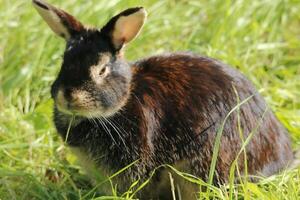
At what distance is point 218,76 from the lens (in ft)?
18.2

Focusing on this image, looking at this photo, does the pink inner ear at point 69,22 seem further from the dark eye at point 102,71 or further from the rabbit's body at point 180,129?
the rabbit's body at point 180,129

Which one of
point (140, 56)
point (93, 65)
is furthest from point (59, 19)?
point (140, 56)

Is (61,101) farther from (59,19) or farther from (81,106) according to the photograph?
(59,19)

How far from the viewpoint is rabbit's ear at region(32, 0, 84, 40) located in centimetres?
533

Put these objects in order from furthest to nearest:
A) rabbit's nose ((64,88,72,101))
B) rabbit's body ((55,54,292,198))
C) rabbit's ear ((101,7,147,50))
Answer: rabbit's body ((55,54,292,198)) → rabbit's ear ((101,7,147,50)) → rabbit's nose ((64,88,72,101))

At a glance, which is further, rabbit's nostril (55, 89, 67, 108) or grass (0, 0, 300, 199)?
grass (0, 0, 300, 199)

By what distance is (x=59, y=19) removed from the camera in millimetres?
5359

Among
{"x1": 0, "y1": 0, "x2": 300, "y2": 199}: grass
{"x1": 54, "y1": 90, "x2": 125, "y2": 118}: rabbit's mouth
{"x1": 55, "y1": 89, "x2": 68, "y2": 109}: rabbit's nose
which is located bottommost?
{"x1": 0, "y1": 0, "x2": 300, "y2": 199}: grass

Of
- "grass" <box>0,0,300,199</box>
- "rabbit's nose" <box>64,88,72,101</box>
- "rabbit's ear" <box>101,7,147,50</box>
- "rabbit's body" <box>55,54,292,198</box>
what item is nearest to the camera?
"rabbit's nose" <box>64,88,72,101</box>

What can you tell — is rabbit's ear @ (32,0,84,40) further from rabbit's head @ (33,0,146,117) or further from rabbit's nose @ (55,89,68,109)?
rabbit's nose @ (55,89,68,109)

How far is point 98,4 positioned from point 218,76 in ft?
6.06

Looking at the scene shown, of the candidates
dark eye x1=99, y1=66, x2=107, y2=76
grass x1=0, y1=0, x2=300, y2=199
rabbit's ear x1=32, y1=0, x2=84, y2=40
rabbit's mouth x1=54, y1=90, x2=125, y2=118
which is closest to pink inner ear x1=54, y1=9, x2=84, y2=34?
rabbit's ear x1=32, y1=0, x2=84, y2=40

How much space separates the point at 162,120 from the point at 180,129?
125mm

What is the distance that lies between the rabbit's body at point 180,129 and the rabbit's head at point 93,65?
0.16 meters
